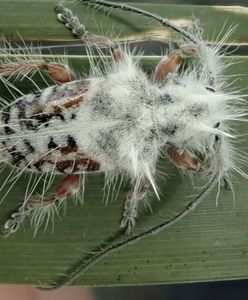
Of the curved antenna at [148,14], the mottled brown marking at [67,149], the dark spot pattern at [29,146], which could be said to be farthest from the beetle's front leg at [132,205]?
the curved antenna at [148,14]

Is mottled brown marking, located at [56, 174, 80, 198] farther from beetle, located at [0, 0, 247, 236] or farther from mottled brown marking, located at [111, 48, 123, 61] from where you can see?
mottled brown marking, located at [111, 48, 123, 61]

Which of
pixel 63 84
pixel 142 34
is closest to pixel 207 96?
pixel 142 34

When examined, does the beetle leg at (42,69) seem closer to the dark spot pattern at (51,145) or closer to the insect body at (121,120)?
the insect body at (121,120)

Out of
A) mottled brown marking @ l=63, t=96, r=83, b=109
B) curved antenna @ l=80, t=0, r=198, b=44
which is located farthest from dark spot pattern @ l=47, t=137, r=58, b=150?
curved antenna @ l=80, t=0, r=198, b=44

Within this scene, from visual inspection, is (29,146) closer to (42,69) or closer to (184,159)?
(42,69)

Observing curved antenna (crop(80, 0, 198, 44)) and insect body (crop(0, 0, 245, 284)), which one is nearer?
insect body (crop(0, 0, 245, 284))
